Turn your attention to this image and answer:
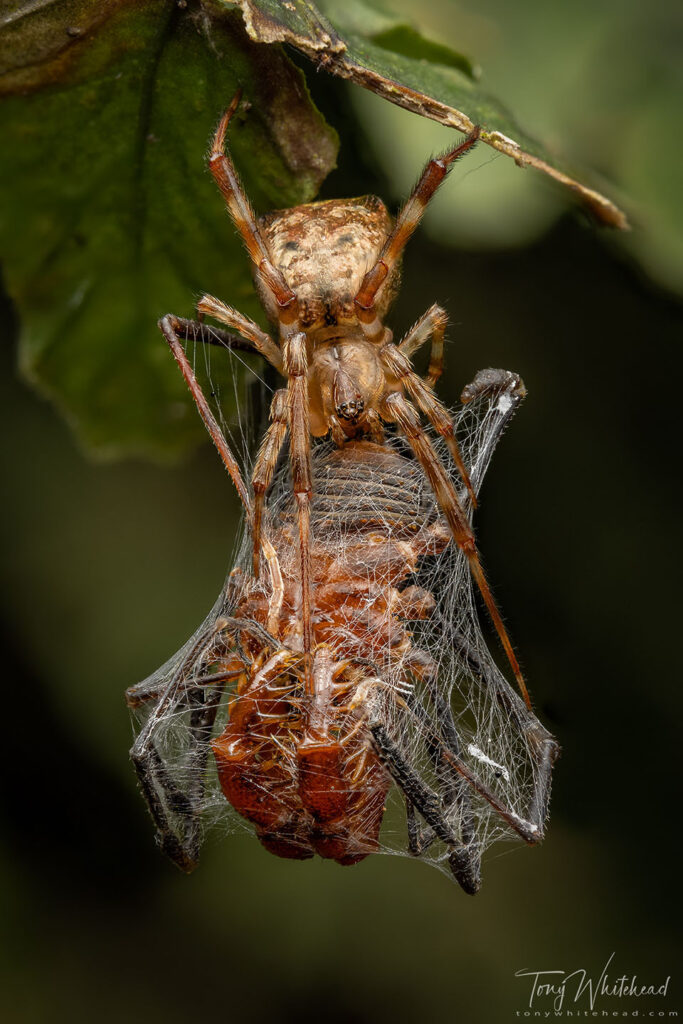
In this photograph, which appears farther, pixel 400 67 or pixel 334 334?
pixel 334 334

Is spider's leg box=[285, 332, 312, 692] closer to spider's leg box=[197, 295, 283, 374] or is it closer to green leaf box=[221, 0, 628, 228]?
spider's leg box=[197, 295, 283, 374]

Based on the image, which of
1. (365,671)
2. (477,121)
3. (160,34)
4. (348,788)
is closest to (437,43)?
(477,121)

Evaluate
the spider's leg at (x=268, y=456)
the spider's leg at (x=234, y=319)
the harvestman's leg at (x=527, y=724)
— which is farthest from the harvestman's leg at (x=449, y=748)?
the spider's leg at (x=234, y=319)

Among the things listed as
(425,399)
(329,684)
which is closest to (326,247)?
(425,399)

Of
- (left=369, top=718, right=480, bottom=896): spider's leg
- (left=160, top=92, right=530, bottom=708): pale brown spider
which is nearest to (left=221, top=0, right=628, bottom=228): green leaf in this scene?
(left=160, top=92, right=530, bottom=708): pale brown spider

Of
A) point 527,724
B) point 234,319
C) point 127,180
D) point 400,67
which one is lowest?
point 527,724

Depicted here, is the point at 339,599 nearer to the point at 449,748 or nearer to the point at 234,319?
the point at 449,748
